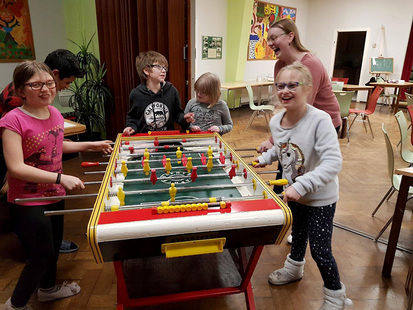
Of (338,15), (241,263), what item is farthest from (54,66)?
(338,15)

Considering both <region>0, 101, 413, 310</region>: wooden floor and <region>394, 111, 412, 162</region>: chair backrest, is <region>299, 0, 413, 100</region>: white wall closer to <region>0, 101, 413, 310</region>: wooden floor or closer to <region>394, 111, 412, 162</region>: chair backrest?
<region>0, 101, 413, 310</region>: wooden floor

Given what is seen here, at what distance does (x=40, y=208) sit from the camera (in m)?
1.49

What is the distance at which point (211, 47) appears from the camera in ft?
23.0

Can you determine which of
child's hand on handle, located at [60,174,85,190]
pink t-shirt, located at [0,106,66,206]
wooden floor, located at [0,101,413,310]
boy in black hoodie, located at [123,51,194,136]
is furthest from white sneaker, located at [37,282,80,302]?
boy in black hoodie, located at [123,51,194,136]

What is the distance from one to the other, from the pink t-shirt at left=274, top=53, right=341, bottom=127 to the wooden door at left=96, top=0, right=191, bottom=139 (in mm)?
1901

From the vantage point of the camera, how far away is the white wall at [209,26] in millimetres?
6492

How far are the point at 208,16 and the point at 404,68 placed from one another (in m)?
5.88

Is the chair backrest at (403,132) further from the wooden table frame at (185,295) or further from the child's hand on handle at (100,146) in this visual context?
the child's hand on handle at (100,146)

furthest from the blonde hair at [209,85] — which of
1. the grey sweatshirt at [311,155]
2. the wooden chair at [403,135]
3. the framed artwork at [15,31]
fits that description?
the framed artwork at [15,31]

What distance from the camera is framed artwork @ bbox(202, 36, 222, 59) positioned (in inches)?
269

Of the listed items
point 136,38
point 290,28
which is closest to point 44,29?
point 136,38

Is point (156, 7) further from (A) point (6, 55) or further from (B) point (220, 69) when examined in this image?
(B) point (220, 69)

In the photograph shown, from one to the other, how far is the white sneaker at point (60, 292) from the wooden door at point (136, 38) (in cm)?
262

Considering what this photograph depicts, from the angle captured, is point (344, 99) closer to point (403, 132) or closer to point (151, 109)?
point (403, 132)
